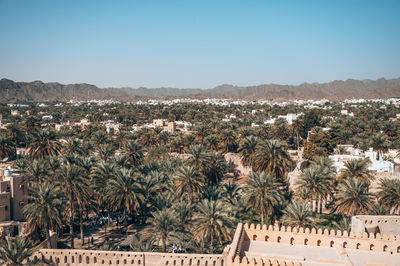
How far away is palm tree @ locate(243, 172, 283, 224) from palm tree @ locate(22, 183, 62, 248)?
1278 centimetres

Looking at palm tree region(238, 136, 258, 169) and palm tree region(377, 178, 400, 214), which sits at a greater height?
palm tree region(238, 136, 258, 169)

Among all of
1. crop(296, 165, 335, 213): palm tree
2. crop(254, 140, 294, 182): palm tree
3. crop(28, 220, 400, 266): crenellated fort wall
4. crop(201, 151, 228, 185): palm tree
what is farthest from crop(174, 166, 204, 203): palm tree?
crop(28, 220, 400, 266): crenellated fort wall

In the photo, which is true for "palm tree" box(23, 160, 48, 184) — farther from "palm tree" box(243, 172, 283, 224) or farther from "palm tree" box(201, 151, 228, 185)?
"palm tree" box(243, 172, 283, 224)

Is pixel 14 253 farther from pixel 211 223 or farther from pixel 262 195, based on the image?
pixel 262 195

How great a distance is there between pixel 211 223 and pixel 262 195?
5774mm

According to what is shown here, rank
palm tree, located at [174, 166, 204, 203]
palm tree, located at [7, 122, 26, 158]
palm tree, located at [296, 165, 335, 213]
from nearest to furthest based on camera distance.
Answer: palm tree, located at [174, 166, 204, 203]
palm tree, located at [296, 165, 335, 213]
palm tree, located at [7, 122, 26, 158]

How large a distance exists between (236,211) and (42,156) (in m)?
19.2

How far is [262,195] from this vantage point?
82.8ft

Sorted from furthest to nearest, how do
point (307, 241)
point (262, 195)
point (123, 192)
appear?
1. point (123, 192)
2. point (262, 195)
3. point (307, 241)

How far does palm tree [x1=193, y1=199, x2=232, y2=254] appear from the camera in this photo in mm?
20828

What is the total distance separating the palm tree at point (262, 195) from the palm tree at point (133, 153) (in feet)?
47.6

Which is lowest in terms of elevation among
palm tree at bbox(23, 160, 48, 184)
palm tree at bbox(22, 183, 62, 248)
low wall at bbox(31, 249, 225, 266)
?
low wall at bbox(31, 249, 225, 266)

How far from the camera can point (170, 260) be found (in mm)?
18125

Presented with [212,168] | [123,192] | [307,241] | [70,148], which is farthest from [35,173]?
[307,241]
